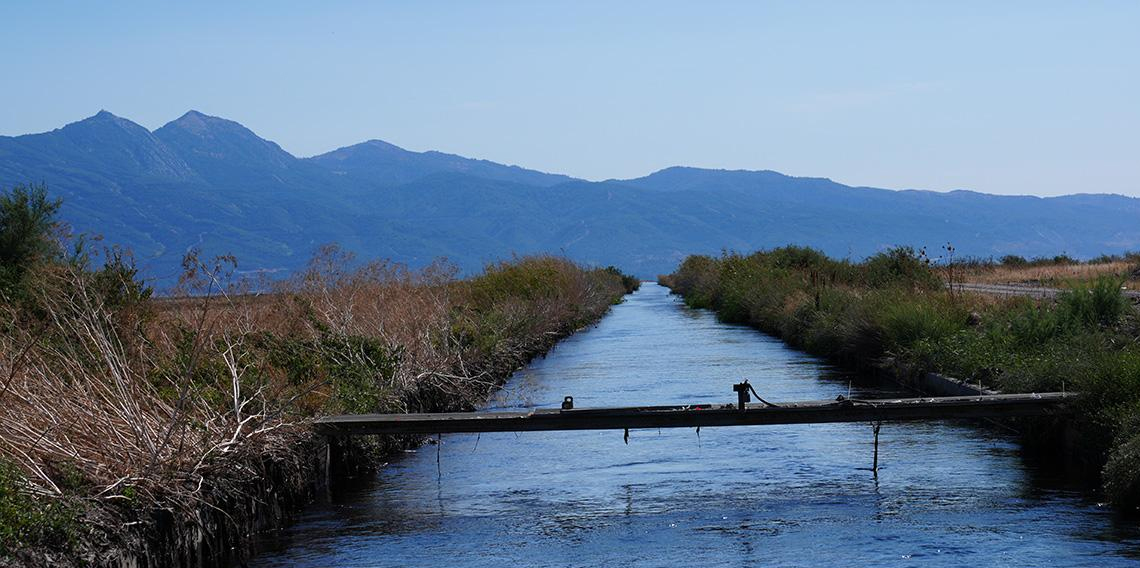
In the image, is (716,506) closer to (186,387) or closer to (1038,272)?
(186,387)

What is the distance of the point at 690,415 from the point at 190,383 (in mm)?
6079

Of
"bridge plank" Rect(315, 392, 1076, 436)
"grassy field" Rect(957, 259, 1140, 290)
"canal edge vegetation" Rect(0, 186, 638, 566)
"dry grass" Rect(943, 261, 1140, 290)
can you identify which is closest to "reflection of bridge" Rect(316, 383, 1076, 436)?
"bridge plank" Rect(315, 392, 1076, 436)

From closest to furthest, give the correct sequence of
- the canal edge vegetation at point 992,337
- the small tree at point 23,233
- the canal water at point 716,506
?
the canal water at point 716,506 → the canal edge vegetation at point 992,337 → the small tree at point 23,233

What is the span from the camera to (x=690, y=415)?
1634 cm

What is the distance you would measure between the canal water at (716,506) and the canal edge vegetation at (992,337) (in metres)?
0.81

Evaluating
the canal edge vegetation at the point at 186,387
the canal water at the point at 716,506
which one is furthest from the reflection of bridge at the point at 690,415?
the canal edge vegetation at the point at 186,387

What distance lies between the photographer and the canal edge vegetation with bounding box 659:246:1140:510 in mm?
15445

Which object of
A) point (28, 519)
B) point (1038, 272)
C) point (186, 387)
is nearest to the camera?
point (28, 519)

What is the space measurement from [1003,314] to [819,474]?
1050 cm

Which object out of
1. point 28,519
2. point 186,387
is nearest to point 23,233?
point 186,387

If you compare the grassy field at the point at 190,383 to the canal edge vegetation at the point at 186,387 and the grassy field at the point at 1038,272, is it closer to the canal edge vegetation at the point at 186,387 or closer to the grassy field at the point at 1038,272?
the canal edge vegetation at the point at 186,387

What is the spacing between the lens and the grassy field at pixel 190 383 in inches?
431

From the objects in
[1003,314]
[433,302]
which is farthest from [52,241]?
[1003,314]

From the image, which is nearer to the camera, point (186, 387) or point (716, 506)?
point (186, 387)
